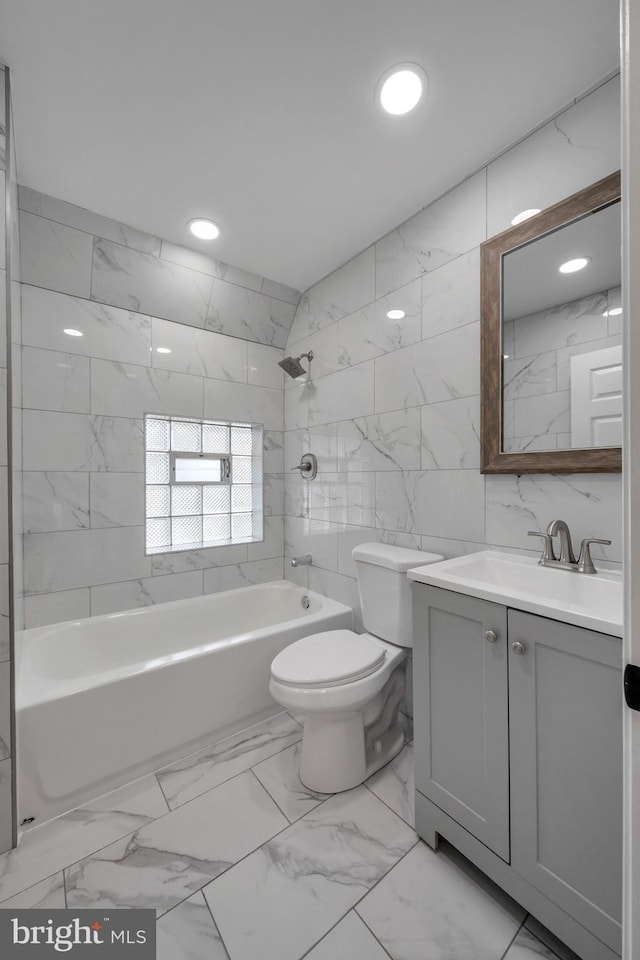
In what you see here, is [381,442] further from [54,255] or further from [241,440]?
[54,255]

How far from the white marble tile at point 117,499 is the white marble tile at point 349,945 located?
6.29 feet

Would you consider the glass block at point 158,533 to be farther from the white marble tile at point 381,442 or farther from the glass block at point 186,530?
the white marble tile at point 381,442

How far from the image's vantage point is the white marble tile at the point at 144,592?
7.11ft

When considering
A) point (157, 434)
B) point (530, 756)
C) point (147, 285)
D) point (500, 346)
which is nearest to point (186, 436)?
point (157, 434)

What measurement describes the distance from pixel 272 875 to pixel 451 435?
5.53 feet

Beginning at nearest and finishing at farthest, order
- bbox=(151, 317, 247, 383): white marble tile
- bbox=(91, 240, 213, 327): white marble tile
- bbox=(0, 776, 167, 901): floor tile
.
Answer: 1. bbox=(0, 776, 167, 901): floor tile
2. bbox=(91, 240, 213, 327): white marble tile
3. bbox=(151, 317, 247, 383): white marble tile

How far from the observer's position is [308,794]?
5.01ft

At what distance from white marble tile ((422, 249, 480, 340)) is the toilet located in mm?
1059

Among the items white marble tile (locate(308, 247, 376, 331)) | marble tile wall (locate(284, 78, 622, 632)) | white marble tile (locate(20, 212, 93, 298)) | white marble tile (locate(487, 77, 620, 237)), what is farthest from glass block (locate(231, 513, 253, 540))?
white marble tile (locate(487, 77, 620, 237))

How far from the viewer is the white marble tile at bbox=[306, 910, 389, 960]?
100 centimetres

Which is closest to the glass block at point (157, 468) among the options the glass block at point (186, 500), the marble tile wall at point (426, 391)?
the glass block at point (186, 500)

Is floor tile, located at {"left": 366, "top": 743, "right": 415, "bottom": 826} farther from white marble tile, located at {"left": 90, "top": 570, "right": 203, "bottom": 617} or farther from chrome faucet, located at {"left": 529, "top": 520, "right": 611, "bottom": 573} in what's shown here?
white marble tile, located at {"left": 90, "top": 570, "right": 203, "bottom": 617}

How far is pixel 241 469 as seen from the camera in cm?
294

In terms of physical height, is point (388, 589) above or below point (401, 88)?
below
